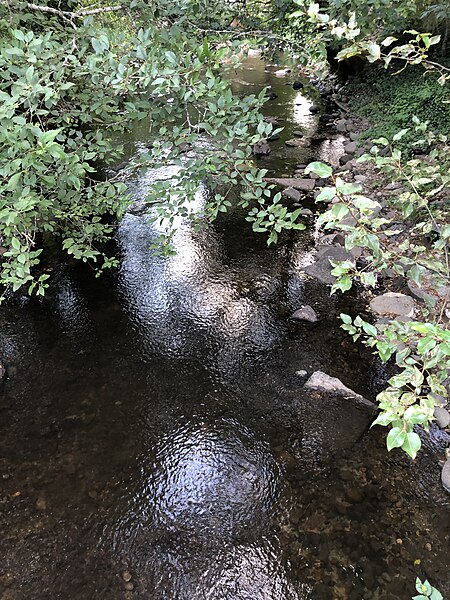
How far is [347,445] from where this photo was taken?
4055 millimetres

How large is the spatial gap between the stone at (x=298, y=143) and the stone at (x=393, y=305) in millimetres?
6646

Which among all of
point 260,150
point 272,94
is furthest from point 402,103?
point 272,94

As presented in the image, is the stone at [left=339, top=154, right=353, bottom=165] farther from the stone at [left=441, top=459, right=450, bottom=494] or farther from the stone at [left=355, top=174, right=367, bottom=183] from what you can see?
the stone at [left=441, top=459, right=450, bottom=494]

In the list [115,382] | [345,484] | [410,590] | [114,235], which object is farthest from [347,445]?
[114,235]

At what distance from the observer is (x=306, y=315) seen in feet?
18.3

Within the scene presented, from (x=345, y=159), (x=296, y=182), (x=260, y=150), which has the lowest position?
(x=345, y=159)

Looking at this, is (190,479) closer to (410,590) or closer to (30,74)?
(410,590)

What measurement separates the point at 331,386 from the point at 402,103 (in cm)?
904

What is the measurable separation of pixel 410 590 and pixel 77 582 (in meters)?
2.38

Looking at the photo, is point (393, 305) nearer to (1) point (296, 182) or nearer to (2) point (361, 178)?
(2) point (361, 178)

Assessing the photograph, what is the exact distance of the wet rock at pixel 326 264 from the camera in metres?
6.28

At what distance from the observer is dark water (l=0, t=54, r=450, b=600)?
319cm

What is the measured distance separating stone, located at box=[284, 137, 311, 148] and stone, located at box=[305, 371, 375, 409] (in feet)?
26.2

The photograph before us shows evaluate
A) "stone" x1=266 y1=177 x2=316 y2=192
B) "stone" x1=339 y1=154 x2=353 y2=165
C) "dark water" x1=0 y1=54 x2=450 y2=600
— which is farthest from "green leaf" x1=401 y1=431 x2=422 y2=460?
"stone" x1=339 y1=154 x2=353 y2=165
